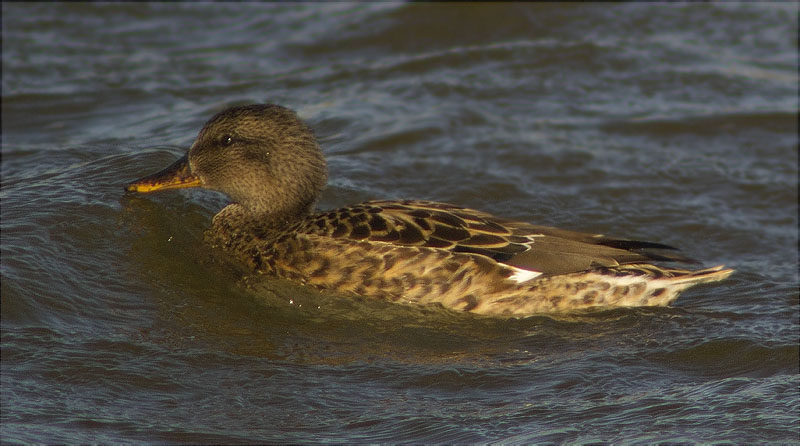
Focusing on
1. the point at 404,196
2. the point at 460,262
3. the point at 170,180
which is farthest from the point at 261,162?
the point at 404,196

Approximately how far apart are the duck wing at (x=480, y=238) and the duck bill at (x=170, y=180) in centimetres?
97

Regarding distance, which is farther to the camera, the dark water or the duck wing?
the duck wing

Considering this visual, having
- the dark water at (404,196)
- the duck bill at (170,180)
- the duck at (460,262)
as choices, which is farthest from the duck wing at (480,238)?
the duck bill at (170,180)

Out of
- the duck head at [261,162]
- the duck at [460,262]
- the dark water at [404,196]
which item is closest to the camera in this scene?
the dark water at [404,196]

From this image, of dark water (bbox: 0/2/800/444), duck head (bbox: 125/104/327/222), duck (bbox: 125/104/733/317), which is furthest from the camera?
duck head (bbox: 125/104/327/222)

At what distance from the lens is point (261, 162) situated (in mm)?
7512

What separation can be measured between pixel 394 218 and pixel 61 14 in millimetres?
8005

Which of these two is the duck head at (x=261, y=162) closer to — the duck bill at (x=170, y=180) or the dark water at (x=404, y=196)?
the duck bill at (x=170, y=180)

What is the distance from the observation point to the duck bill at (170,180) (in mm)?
7508

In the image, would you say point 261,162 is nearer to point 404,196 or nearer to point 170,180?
point 170,180

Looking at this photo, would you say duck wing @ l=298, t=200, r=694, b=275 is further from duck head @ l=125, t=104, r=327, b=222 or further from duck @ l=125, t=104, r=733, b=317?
duck head @ l=125, t=104, r=327, b=222

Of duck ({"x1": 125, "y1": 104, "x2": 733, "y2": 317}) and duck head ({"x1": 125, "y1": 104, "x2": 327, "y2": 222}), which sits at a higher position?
duck head ({"x1": 125, "y1": 104, "x2": 327, "y2": 222})

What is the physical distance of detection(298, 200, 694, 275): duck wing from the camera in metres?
6.89

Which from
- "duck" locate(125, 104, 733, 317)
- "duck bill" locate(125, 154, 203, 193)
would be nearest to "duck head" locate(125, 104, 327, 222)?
"duck bill" locate(125, 154, 203, 193)
